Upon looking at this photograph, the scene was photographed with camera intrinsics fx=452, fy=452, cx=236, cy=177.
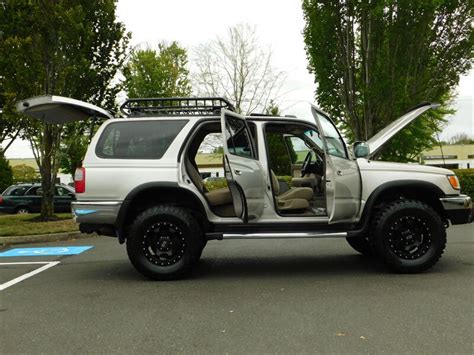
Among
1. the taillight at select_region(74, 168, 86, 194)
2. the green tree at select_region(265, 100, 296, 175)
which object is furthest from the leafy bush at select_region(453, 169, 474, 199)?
the taillight at select_region(74, 168, 86, 194)

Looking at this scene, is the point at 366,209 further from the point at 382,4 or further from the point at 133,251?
the point at 382,4

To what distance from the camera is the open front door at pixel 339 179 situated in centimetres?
559

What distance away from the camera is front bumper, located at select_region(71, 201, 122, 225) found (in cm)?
562

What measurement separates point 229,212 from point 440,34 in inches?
407

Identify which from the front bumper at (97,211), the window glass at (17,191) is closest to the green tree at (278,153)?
the front bumper at (97,211)

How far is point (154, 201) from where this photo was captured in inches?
234

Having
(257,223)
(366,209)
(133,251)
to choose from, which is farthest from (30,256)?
(366,209)

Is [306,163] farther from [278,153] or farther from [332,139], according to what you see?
[278,153]

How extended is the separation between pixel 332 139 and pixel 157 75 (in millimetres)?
24304

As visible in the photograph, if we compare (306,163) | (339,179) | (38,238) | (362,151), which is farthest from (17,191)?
(362,151)

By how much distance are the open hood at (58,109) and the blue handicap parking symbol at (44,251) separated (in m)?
3.18

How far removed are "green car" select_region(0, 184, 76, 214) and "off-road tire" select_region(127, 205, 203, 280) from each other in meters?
13.4

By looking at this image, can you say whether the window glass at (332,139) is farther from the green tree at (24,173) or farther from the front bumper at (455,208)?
the green tree at (24,173)

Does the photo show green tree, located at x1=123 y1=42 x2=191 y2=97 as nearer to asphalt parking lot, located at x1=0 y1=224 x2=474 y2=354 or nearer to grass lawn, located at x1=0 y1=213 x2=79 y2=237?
grass lawn, located at x1=0 y1=213 x2=79 y2=237
